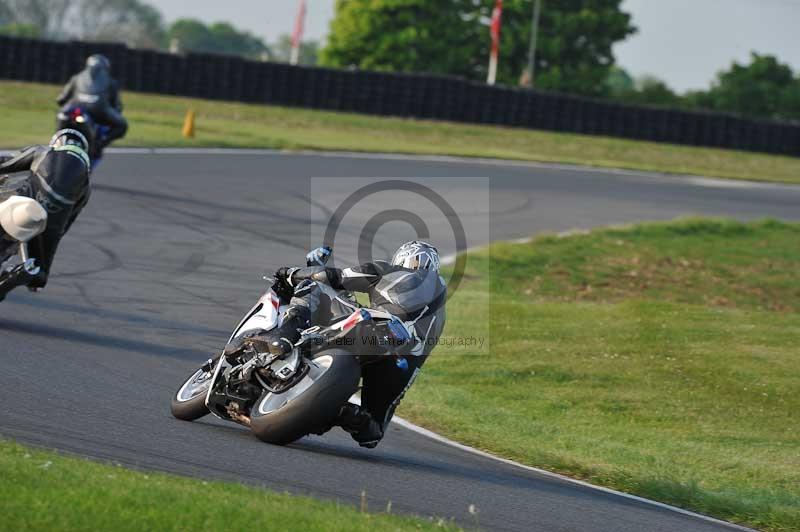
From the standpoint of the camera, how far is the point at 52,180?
30.7ft

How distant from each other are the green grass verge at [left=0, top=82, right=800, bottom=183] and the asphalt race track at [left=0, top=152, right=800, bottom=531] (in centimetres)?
281

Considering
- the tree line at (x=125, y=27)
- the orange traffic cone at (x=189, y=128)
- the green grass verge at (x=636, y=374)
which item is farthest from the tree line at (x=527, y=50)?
the green grass verge at (x=636, y=374)

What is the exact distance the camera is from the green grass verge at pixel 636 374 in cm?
900

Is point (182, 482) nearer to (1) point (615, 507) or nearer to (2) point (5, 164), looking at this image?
(1) point (615, 507)

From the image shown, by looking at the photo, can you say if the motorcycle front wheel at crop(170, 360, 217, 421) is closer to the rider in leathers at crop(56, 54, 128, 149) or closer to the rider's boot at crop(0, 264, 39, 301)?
the rider's boot at crop(0, 264, 39, 301)

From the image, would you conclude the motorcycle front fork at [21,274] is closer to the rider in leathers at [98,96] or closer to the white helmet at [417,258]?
the white helmet at [417,258]

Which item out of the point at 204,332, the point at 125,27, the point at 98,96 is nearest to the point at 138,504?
the point at 204,332

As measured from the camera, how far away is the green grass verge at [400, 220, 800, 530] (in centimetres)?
900

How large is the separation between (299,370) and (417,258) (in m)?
0.93

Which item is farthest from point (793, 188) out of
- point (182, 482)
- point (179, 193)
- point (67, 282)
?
point (182, 482)

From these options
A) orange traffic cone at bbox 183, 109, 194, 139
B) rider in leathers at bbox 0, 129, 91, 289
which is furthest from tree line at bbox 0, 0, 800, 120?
rider in leathers at bbox 0, 129, 91, 289

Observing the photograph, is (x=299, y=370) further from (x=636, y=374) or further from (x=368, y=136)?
(x=368, y=136)

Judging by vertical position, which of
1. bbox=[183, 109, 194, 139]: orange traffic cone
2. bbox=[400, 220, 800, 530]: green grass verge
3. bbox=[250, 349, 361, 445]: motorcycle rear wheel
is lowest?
bbox=[400, 220, 800, 530]: green grass verge

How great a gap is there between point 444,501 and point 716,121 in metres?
30.3
